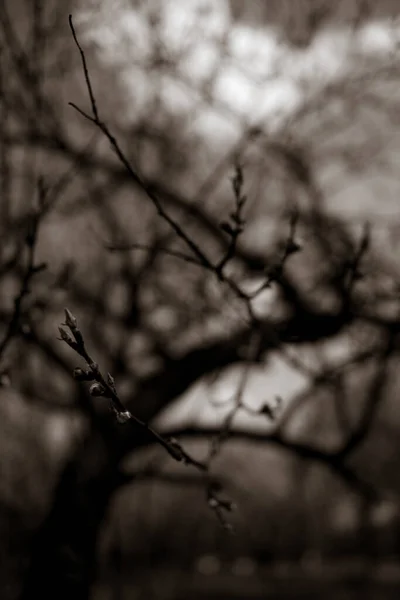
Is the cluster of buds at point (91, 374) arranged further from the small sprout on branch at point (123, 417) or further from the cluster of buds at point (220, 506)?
the cluster of buds at point (220, 506)

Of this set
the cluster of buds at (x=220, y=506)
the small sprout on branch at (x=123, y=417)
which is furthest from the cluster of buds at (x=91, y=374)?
the cluster of buds at (x=220, y=506)

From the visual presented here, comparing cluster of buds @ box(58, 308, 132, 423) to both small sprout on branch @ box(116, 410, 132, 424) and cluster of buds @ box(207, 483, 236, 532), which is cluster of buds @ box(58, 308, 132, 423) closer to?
small sprout on branch @ box(116, 410, 132, 424)

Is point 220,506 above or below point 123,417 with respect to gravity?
above

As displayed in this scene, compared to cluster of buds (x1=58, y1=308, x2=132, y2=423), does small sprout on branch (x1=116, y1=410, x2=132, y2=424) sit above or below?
below

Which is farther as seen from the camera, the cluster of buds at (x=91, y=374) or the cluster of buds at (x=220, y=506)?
the cluster of buds at (x=220, y=506)

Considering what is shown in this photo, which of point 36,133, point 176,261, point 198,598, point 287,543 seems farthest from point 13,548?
point 287,543

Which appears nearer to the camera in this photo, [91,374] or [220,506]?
[91,374]

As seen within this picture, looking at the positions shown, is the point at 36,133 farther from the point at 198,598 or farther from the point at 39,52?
the point at 198,598

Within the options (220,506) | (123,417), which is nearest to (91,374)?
(123,417)

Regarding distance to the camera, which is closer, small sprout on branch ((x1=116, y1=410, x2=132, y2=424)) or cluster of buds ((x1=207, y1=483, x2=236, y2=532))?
small sprout on branch ((x1=116, y1=410, x2=132, y2=424))

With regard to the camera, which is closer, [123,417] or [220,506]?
[123,417]

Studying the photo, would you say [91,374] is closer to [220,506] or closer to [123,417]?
[123,417]

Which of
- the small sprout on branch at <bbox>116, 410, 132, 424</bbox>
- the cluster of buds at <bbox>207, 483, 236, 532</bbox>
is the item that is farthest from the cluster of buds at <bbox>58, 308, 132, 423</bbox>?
the cluster of buds at <bbox>207, 483, 236, 532</bbox>

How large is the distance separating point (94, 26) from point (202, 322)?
286 cm
